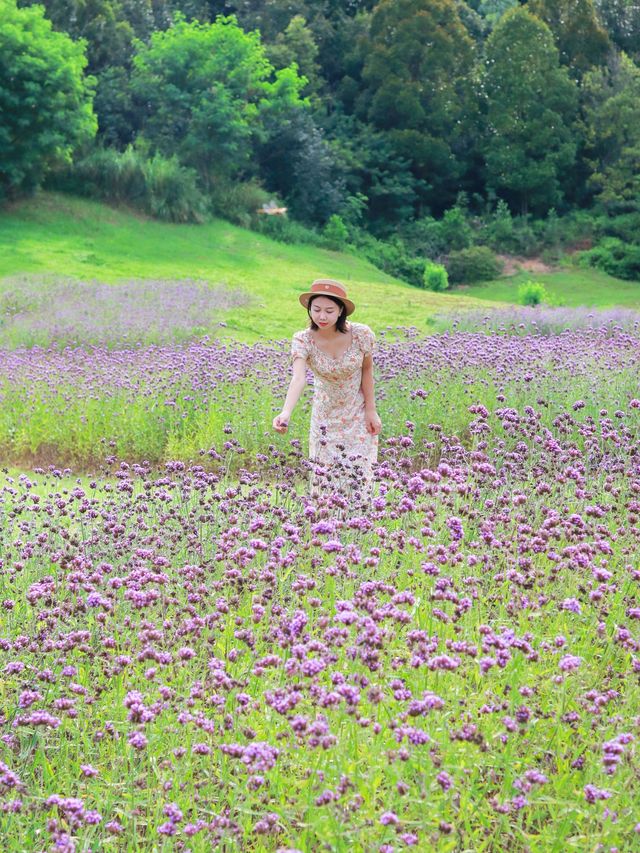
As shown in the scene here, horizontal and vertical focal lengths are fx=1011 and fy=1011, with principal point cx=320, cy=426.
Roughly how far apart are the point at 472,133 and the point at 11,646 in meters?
39.3

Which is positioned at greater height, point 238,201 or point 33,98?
point 33,98

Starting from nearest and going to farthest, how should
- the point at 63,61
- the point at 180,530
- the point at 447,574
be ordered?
the point at 447,574, the point at 180,530, the point at 63,61

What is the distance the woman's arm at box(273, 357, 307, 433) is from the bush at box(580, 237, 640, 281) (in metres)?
29.9

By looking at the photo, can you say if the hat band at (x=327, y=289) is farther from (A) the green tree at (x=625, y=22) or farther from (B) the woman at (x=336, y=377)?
(A) the green tree at (x=625, y=22)

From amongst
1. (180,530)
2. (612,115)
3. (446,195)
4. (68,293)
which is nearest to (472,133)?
(446,195)

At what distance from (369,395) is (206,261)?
63.7 ft

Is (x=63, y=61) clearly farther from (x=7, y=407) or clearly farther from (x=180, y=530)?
(x=180, y=530)

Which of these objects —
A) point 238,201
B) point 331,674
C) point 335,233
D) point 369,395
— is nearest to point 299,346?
point 369,395

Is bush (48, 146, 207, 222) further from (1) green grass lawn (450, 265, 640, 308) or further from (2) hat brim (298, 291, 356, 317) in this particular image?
(2) hat brim (298, 291, 356, 317)

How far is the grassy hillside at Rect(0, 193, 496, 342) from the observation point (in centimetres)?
1748

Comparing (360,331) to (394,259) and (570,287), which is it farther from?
(394,259)

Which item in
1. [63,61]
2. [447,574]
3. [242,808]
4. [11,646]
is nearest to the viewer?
[242,808]

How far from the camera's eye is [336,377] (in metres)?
6.09

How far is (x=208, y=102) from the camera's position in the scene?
107ft
